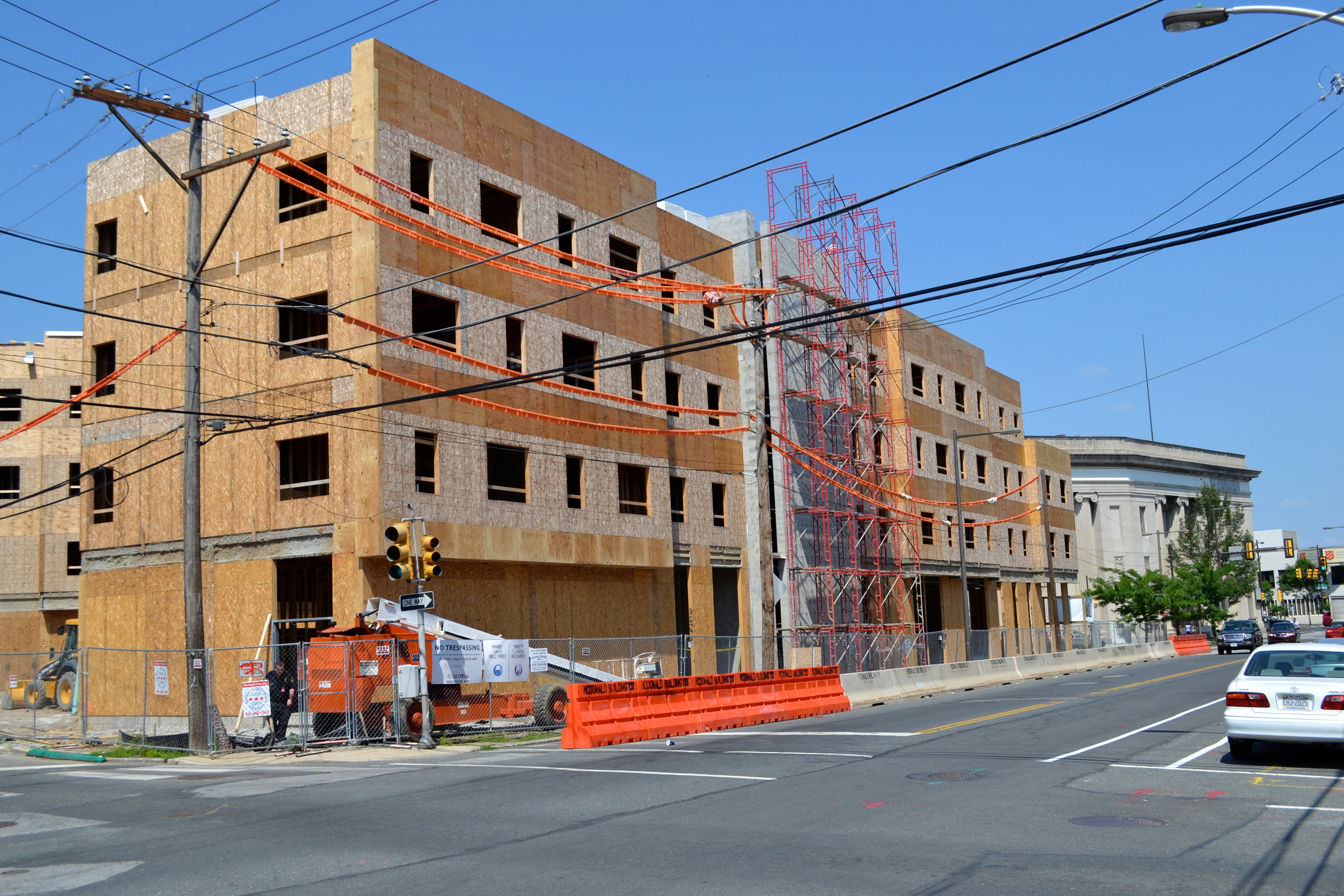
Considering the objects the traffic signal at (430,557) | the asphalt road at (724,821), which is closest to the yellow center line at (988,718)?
the asphalt road at (724,821)

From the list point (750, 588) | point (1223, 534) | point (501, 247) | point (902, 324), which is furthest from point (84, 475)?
point (1223, 534)

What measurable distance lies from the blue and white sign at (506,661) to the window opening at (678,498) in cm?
1234

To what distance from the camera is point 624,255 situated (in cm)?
3625

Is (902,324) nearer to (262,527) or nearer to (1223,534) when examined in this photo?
(262,527)

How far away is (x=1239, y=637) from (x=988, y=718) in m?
40.9

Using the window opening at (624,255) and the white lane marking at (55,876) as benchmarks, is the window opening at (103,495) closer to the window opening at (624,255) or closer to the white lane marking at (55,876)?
the window opening at (624,255)

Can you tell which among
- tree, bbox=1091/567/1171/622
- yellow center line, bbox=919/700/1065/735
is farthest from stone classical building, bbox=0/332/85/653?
tree, bbox=1091/567/1171/622

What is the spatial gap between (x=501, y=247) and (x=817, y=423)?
17.1 meters

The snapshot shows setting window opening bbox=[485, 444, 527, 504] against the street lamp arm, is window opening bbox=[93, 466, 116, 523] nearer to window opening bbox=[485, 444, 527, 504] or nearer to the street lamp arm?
window opening bbox=[485, 444, 527, 504]

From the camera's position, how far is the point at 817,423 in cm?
4369

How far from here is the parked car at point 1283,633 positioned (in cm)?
5844

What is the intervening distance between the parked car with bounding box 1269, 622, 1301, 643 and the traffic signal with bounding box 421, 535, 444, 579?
51.0 meters

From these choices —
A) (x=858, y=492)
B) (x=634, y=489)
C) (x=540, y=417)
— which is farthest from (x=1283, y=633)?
(x=540, y=417)

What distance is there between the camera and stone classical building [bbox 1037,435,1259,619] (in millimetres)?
92250
